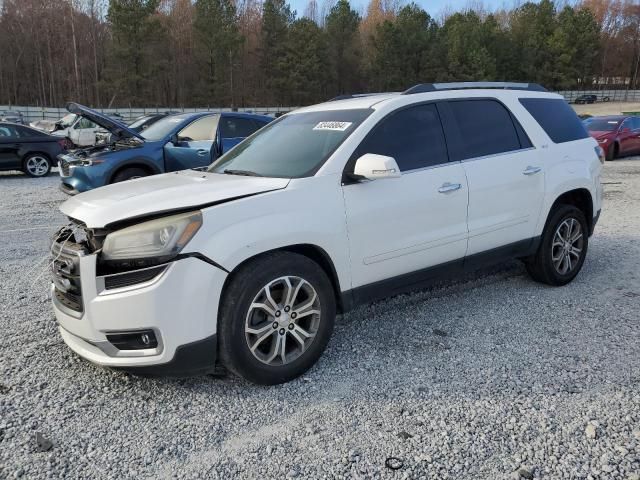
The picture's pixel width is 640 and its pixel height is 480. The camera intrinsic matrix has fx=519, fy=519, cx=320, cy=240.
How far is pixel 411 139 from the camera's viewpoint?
379 cm

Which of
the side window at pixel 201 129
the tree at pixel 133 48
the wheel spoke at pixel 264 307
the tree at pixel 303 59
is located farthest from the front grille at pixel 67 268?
the tree at pixel 303 59

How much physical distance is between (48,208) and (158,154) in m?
2.43

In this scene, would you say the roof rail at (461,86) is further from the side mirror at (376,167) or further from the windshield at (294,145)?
the side mirror at (376,167)

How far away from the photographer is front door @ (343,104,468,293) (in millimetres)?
3416

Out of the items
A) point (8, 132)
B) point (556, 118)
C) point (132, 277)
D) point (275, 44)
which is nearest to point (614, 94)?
point (275, 44)

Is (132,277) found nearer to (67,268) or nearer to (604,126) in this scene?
(67,268)

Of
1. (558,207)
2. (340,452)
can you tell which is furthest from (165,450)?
(558,207)

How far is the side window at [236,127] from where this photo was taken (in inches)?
347

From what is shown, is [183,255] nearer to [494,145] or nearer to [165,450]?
[165,450]

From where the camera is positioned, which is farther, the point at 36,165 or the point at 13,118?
the point at 13,118

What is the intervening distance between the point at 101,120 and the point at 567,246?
659 cm

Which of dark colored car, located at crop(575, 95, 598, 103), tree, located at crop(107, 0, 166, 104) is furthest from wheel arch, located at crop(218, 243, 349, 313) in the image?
dark colored car, located at crop(575, 95, 598, 103)

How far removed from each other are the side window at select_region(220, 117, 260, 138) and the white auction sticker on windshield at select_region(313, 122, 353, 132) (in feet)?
17.0

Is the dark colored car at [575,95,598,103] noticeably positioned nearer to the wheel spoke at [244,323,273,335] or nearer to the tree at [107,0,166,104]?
the tree at [107,0,166,104]
